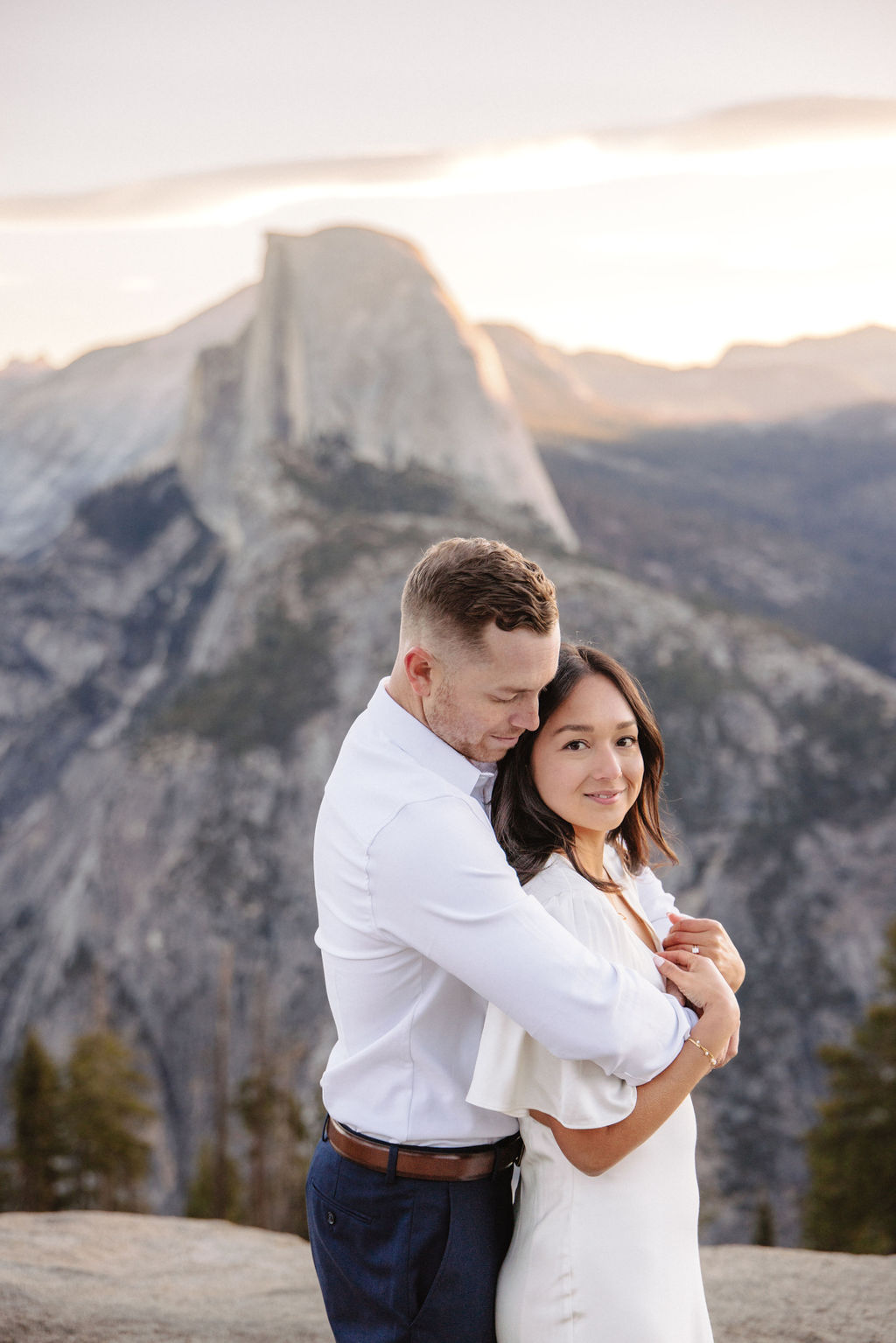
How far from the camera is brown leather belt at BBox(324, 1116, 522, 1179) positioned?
9.40ft

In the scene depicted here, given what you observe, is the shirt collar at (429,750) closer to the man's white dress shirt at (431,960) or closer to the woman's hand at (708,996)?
the man's white dress shirt at (431,960)

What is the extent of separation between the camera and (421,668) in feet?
9.37

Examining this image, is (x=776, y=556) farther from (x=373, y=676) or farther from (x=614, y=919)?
(x=614, y=919)

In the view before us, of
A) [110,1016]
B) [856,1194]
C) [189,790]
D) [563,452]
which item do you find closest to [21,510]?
[563,452]

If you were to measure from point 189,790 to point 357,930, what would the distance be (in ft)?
116

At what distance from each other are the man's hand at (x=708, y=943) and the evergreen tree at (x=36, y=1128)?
22082mm

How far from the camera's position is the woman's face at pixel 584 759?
3.08 metres

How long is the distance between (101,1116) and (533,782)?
2254cm

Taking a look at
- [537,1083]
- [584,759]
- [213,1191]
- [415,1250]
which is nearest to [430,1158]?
[415,1250]

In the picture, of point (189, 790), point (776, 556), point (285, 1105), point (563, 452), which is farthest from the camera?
point (563, 452)

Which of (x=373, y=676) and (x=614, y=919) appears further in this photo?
(x=373, y=676)

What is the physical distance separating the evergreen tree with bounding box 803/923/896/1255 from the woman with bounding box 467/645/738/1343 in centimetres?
1542

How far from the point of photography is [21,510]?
83.6m

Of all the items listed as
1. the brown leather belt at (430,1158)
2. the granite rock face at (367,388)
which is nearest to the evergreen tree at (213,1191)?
the brown leather belt at (430,1158)
